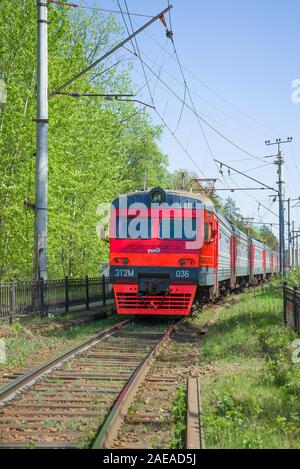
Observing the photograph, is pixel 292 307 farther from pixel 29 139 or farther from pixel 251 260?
pixel 251 260

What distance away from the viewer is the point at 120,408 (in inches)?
284

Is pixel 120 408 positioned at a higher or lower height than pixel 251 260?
lower

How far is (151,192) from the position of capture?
54.0ft

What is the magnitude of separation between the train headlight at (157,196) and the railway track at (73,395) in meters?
4.73

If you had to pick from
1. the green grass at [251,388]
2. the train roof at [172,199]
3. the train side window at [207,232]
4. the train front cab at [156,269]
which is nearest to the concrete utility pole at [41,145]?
the train roof at [172,199]

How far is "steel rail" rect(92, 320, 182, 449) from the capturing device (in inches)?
236


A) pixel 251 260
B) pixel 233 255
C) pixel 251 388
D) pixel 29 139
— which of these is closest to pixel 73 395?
pixel 251 388

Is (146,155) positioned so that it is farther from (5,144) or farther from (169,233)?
(169,233)

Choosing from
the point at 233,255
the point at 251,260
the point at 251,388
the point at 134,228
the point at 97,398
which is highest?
the point at 134,228

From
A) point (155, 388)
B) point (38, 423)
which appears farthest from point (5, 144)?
point (38, 423)

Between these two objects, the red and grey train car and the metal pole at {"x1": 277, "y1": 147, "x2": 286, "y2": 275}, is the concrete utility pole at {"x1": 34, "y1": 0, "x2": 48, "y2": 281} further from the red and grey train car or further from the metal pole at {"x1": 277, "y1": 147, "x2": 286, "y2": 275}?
the metal pole at {"x1": 277, "y1": 147, "x2": 286, "y2": 275}

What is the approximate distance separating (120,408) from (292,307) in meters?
7.00

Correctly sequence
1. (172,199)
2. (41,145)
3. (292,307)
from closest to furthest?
(292,307)
(172,199)
(41,145)

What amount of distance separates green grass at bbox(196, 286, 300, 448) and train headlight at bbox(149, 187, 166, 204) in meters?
3.93
